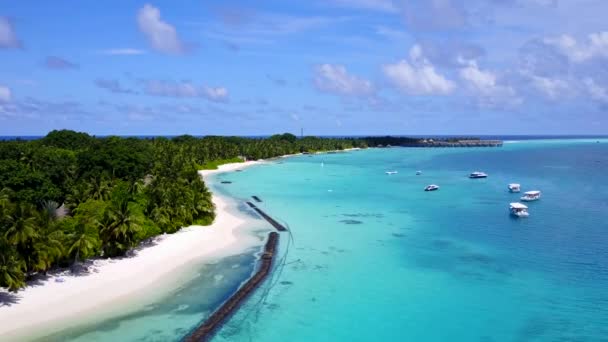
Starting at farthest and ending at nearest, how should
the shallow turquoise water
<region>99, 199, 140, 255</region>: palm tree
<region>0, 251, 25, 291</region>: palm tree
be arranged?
1. <region>99, 199, 140, 255</region>: palm tree
2. the shallow turquoise water
3. <region>0, 251, 25, 291</region>: palm tree

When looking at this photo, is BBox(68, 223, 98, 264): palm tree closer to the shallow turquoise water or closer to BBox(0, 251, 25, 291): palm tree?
BBox(0, 251, 25, 291): palm tree

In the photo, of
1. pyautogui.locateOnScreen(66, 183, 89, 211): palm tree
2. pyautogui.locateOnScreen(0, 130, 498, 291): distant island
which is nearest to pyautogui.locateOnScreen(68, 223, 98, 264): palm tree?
pyautogui.locateOnScreen(0, 130, 498, 291): distant island

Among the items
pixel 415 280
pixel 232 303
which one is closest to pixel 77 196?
pixel 232 303

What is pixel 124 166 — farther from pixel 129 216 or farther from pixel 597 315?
pixel 597 315

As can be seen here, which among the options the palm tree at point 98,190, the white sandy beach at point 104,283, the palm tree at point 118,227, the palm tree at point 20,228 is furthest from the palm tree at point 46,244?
the palm tree at point 98,190

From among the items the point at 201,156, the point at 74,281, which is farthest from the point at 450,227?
the point at 201,156
